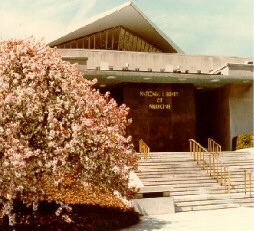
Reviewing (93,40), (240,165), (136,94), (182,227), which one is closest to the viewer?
(182,227)

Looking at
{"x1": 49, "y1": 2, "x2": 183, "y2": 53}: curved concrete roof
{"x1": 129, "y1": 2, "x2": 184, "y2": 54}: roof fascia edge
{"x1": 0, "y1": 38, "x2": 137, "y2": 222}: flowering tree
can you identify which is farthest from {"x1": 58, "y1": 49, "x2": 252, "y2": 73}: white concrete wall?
{"x1": 0, "y1": 38, "x2": 137, "y2": 222}: flowering tree

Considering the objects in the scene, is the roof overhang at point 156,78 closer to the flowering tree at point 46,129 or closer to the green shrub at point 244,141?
the green shrub at point 244,141

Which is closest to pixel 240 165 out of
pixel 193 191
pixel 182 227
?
pixel 193 191

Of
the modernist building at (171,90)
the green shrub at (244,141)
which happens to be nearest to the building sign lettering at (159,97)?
the modernist building at (171,90)

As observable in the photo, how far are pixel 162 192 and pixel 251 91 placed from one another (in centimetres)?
1640

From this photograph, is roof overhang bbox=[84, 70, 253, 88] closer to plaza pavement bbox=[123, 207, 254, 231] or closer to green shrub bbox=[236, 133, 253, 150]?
green shrub bbox=[236, 133, 253, 150]

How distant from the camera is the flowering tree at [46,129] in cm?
838

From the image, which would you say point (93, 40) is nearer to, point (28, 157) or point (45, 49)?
point (45, 49)

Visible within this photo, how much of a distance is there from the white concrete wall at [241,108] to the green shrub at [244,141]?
1521 mm

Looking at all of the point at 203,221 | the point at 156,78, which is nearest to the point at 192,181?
the point at 203,221

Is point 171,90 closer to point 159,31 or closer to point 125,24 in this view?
point 159,31

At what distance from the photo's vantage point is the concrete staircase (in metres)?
14.8

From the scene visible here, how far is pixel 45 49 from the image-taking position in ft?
32.2

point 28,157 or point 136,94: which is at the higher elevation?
point 136,94
